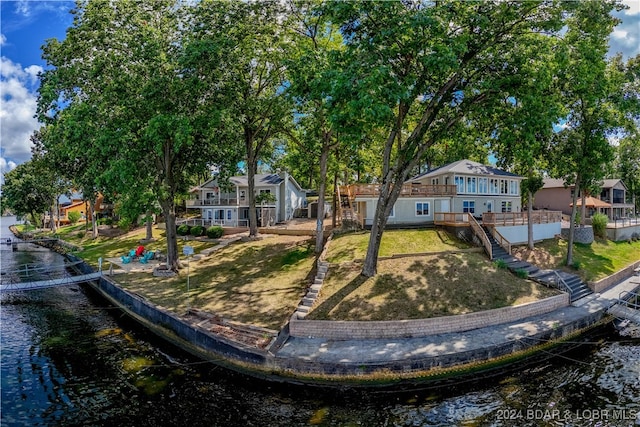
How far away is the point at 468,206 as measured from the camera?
34062mm

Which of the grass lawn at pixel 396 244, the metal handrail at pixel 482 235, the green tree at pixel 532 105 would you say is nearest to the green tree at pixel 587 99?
the green tree at pixel 532 105

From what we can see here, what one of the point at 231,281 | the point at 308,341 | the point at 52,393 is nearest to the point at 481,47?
the point at 308,341

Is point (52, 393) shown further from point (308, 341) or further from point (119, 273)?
point (119, 273)

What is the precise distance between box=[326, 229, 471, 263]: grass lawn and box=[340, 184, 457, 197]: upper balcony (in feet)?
11.9

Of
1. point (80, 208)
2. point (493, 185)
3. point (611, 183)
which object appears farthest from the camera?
point (80, 208)

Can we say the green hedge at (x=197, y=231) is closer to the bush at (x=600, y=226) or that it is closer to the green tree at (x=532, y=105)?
the green tree at (x=532, y=105)

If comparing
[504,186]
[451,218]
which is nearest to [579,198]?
[504,186]

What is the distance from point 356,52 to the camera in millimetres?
19266

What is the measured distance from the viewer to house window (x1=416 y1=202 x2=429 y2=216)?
106ft

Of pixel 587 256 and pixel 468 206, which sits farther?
pixel 468 206

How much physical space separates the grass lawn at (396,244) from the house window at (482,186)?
322 inches

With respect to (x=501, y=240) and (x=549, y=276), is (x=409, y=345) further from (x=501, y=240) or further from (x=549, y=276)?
(x=501, y=240)

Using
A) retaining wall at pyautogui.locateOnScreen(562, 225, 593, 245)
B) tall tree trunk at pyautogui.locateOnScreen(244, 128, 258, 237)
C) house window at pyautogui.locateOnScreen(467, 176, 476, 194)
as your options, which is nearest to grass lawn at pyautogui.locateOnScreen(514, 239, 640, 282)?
retaining wall at pyautogui.locateOnScreen(562, 225, 593, 245)

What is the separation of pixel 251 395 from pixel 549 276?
20.8 metres
